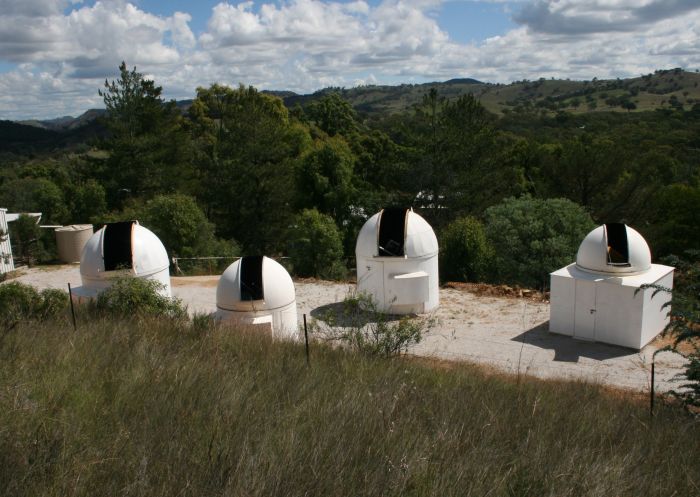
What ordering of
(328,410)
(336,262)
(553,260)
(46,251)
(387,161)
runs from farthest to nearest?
(387,161)
(46,251)
(336,262)
(553,260)
(328,410)

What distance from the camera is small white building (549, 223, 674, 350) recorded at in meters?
13.9

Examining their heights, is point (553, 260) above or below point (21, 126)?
below

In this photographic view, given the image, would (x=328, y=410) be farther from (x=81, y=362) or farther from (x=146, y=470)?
(x=81, y=362)

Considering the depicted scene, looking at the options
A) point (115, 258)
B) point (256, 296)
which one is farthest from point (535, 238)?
point (115, 258)

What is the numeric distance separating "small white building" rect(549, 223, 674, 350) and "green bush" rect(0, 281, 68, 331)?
11239 millimetres

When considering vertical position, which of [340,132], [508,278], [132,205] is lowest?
[508,278]

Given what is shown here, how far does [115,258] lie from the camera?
1438cm

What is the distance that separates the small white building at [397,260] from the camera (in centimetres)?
1627

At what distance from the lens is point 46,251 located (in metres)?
27.1

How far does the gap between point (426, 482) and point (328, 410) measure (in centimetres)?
113

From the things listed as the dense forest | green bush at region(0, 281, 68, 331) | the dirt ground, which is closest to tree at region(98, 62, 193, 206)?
the dense forest

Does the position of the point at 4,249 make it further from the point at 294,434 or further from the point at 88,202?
the point at 294,434

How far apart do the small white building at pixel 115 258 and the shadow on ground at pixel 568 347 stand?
363 inches

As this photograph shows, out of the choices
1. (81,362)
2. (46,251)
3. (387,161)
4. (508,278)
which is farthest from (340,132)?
(81,362)
